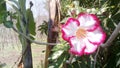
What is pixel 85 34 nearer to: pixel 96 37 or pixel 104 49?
pixel 96 37

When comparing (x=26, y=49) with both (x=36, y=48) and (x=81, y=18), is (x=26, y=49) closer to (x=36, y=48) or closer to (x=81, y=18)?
(x=81, y=18)

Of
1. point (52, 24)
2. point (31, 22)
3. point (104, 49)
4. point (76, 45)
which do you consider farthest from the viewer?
point (52, 24)

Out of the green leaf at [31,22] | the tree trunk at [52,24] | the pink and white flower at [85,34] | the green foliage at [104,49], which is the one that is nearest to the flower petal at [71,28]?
the pink and white flower at [85,34]

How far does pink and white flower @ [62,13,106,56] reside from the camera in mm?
850

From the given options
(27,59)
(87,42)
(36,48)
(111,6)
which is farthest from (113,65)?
(36,48)

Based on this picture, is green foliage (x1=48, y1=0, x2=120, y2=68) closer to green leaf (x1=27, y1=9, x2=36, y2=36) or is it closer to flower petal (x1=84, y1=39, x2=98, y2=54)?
green leaf (x1=27, y1=9, x2=36, y2=36)

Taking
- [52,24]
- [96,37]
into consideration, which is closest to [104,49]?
[52,24]

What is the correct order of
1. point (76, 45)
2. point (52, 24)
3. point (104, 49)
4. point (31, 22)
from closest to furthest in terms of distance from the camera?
point (76, 45), point (104, 49), point (31, 22), point (52, 24)

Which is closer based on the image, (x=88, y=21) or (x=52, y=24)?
(x=88, y=21)

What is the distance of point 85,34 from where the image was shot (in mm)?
862

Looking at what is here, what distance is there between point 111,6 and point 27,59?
1.76 feet

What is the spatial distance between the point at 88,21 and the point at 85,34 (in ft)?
0.12

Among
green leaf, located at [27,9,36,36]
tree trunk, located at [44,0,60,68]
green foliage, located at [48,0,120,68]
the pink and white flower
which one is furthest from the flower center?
tree trunk, located at [44,0,60,68]

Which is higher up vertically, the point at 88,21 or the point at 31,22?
the point at 88,21
